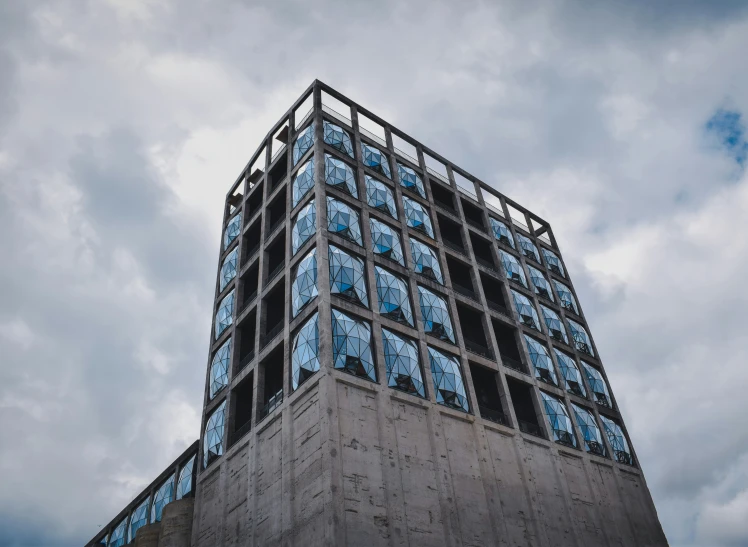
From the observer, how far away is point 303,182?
47406 millimetres

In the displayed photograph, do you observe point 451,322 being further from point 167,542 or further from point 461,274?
point 167,542

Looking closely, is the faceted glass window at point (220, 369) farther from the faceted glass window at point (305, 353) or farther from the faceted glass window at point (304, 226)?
the faceted glass window at point (305, 353)

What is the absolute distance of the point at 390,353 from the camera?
3875 cm

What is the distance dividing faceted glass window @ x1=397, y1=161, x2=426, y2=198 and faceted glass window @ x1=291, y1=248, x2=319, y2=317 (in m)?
13.9

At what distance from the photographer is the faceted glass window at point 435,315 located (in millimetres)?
43250

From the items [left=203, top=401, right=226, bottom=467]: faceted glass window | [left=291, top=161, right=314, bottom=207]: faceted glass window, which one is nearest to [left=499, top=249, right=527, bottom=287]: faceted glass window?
[left=291, top=161, right=314, bottom=207]: faceted glass window

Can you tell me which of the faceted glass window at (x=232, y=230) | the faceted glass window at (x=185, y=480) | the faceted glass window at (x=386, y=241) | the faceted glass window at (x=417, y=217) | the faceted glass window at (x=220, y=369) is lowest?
the faceted glass window at (x=185, y=480)

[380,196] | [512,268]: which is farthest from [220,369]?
[512,268]

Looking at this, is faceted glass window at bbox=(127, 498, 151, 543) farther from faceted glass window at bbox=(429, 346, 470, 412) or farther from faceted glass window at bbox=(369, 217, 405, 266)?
faceted glass window at bbox=(429, 346, 470, 412)

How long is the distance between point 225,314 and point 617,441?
30.9 m

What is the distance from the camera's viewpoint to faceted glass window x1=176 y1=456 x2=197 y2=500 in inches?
2013

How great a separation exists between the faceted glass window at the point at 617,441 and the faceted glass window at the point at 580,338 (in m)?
6.88

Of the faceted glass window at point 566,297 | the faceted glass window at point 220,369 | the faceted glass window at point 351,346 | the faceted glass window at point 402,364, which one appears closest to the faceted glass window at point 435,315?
the faceted glass window at point 402,364

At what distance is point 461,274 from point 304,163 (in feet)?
48.1
